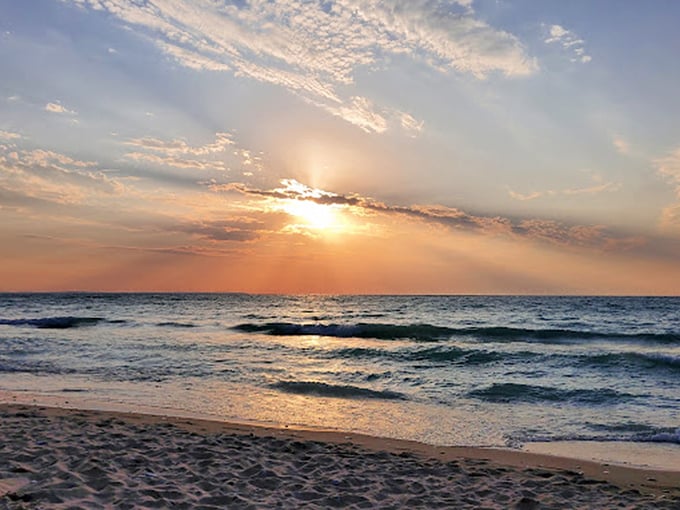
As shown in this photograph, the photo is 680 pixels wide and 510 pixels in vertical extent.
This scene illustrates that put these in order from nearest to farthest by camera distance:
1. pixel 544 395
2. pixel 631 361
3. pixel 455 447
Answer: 1. pixel 455 447
2. pixel 544 395
3. pixel 631 361

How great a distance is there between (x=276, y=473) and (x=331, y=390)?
813cm

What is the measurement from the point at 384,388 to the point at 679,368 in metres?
12.5

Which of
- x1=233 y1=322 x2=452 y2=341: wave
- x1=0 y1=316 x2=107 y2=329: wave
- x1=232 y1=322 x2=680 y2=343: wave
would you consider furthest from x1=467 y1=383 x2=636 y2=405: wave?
x1=0 y1=316 x2=107 y2=329: wave

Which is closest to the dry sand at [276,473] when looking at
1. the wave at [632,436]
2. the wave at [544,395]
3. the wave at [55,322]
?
the wave at [632,436]

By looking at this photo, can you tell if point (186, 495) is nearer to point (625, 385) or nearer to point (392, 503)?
point (392, 503)

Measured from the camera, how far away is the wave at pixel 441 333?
33719 mm

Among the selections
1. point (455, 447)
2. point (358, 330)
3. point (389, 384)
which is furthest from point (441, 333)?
point (455, 447)

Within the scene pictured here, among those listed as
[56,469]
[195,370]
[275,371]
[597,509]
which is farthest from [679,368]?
[56,469]

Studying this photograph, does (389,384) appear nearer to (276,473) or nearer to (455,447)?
(455,447)

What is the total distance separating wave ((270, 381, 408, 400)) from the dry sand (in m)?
4.72

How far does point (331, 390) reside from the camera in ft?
50.6

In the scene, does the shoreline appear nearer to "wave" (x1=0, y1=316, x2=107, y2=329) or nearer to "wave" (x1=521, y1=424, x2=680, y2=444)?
"wave" (x1=521, y1=424, x2=680, y2=444)

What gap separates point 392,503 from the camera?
6324 millimetres

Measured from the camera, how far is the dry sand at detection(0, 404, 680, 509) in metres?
6.22
